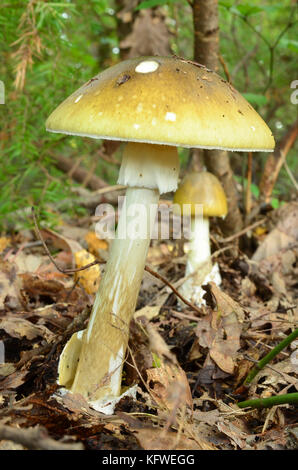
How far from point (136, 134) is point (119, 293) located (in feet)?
3.38

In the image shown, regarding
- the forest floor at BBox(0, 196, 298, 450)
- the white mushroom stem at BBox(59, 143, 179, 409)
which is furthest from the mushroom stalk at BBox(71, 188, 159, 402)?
the forest floor at BBox(0, 196, 298, 450)

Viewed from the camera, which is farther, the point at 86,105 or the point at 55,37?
the point at 55,37

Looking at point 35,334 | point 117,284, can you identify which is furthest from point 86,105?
point 35,334

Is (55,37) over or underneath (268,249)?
over

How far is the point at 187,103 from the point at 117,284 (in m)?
1.15

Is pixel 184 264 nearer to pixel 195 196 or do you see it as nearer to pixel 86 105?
pixel 195 196

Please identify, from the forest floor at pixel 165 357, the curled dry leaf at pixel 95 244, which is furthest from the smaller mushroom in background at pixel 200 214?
the curled dry leaf at pixel 95 244

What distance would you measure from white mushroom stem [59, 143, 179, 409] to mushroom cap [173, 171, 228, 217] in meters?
1.48

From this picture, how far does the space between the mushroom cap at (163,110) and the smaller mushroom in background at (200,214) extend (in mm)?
1621

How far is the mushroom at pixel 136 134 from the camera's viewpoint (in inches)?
77.2

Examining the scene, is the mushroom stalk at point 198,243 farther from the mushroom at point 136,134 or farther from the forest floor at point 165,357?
the mushroom at point 136,134

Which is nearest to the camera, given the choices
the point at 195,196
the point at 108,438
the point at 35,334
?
the point at 108,438
